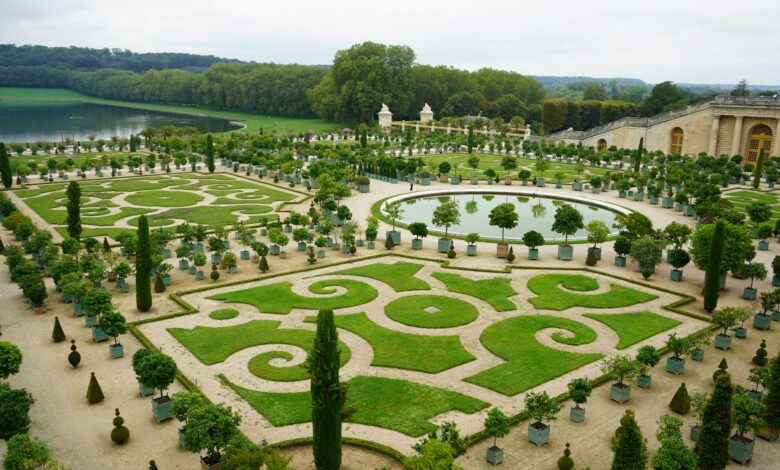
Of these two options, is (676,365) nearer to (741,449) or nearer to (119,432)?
(741,449)

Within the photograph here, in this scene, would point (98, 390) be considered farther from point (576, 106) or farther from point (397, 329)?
point (576, 106)

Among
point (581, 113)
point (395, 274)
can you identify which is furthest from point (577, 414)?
point (581, 113)

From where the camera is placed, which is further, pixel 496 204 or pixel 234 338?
pixel 496 204

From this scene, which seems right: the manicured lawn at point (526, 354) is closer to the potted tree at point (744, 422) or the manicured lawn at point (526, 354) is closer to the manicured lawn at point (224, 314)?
the potted tree at point (744, 422)

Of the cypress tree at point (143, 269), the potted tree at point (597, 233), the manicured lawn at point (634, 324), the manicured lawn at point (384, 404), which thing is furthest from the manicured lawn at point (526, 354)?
the cypress tree at point (143, 269)

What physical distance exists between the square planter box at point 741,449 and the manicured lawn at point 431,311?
1310cm

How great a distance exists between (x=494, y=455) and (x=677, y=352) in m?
10.9

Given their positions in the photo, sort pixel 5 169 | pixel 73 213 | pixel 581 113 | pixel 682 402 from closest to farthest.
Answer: pixel 682 402, pixel 73 213, pixel 5 169, pixel 581 113

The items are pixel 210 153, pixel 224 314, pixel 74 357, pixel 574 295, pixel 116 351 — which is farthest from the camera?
pixel 210 153

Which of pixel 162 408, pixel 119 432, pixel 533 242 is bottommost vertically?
pixel 119 432

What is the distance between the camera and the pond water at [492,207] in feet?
158

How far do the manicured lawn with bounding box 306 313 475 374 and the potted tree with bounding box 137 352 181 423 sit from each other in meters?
8.44

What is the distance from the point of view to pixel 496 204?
60.2 m

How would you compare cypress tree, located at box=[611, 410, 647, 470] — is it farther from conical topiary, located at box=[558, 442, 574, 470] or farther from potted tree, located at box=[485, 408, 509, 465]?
potted tree, located at box=[485, 408, 509, 465]
